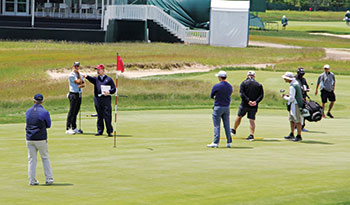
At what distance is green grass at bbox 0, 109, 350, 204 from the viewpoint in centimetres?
1102

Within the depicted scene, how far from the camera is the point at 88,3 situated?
63.4 m

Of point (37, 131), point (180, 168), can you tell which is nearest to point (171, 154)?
point (180, 168)

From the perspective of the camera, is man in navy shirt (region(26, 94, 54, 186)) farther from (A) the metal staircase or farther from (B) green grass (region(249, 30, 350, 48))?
(B) green grass (region(249, 30, 350, 48))

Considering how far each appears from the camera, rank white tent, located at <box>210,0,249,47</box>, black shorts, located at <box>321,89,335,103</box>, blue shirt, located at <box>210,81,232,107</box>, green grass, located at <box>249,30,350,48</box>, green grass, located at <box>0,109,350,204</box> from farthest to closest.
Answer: green grass, located at <box>249,30,350,48</box> → white tent, located at <box>210,0,249,47</box> → black shorts, located at <box>321,89,335,103</box> → blue shirt, located at <box>210,81,232,107</box> → green grass, located at <box>0,109,350,204</box>

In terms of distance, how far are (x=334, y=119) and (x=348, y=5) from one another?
134 metres

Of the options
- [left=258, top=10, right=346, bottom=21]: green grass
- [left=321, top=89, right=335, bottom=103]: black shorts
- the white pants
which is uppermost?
[left=258, top=10, right=346, bottom=21]: green grass

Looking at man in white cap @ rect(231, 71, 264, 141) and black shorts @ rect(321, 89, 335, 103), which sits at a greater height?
man in white cap @ rect(231, 71, 264, 141)

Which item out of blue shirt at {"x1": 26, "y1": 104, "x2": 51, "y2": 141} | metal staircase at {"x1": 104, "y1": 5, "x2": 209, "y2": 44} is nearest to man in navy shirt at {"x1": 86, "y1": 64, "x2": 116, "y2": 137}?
blue shirt at {"x1": 26, "y1": 104, "x2": 51, "y2": 141}

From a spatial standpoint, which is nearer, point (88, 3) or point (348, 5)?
point (88, 3)

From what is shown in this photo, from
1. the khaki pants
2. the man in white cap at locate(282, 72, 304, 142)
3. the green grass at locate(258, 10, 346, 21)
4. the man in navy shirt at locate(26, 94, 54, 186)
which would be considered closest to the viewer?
the man in navy shirt at locate(26, 94, 54, 186)

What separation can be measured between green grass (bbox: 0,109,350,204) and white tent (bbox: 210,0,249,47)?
149ft

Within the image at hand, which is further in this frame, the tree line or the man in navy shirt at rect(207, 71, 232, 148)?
the tree line

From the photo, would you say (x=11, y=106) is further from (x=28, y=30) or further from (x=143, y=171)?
(x=28, y=30)

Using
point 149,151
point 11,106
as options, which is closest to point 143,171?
point 149,151
